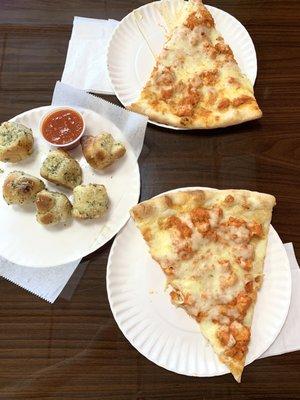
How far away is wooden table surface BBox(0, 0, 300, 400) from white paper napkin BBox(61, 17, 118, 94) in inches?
2.5

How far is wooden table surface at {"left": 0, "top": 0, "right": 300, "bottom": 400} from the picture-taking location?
1759mm

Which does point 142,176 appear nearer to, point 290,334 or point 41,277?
point 41,277

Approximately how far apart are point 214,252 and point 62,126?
905 mm

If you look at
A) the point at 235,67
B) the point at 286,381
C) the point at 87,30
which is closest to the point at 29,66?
the point at 87,30

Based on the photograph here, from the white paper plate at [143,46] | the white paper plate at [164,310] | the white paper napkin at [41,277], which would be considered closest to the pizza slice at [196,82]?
the white paper plate at [143,46]

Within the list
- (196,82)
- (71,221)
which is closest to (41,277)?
(71,221)

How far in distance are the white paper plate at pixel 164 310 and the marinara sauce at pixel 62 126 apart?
0.50 meters

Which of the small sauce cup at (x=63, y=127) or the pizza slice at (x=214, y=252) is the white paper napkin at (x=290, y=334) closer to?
the pizza slice at (x=214, y=252)

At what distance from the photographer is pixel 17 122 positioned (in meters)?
2.11

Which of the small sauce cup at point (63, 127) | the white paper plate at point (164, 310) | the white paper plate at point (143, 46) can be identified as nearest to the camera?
the white paper plate at point (164, 310)

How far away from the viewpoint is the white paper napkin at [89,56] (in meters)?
2.26

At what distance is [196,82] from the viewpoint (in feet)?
7.18

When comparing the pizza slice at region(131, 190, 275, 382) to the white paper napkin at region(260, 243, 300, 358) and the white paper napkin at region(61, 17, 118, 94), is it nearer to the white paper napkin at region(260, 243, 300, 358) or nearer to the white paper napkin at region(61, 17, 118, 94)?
the white paper napkin at region(260, 243, 300, 358)

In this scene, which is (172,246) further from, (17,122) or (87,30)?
(87,30)
